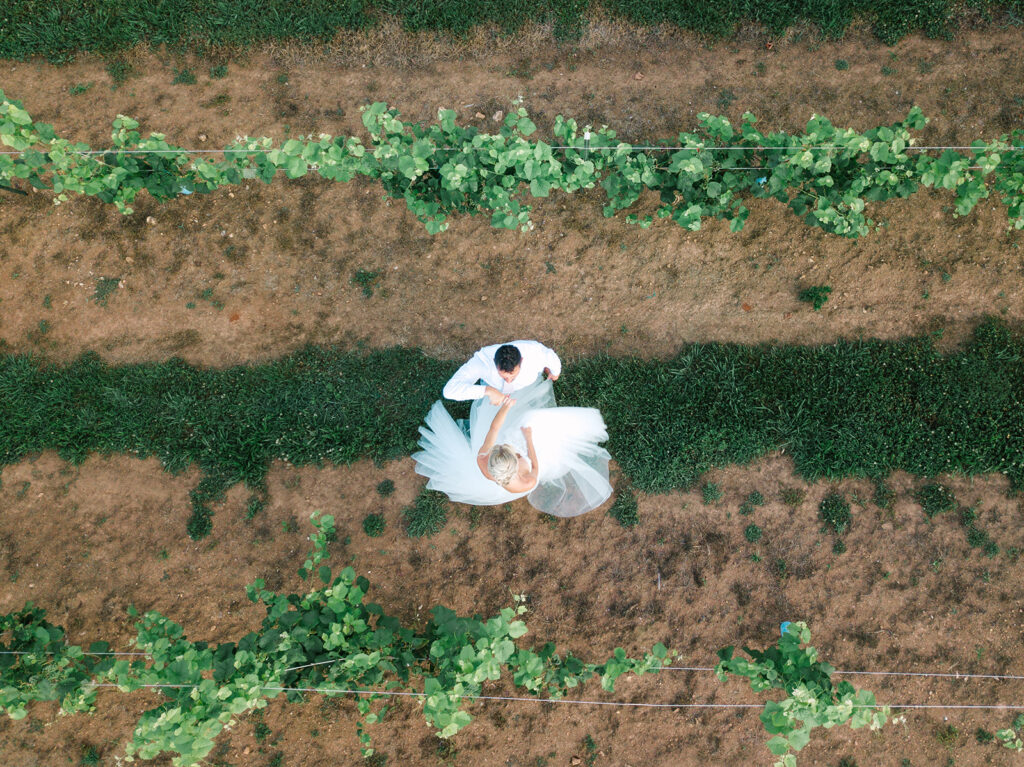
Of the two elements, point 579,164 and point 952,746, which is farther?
point 952,746

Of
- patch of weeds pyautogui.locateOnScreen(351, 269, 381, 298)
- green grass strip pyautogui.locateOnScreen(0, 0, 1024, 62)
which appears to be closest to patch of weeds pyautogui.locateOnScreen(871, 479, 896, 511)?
green grass strip pyautogui.locateOnScreen(0, 0, 1024, 62)

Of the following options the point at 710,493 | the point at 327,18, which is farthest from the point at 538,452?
the point at 327,18

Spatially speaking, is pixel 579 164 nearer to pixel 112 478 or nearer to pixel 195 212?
pixel 195 212

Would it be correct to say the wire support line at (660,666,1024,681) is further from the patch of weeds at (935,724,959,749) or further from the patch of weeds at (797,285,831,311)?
the patch of weeds at (797,285,831,311)

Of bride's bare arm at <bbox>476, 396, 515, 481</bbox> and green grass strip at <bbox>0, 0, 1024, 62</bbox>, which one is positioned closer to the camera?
bride's bare arm at <bbox>476, 396, 515, 481</bbox>

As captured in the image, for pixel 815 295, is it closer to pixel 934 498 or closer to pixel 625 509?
pixel 934 498

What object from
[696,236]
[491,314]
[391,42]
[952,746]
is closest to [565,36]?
[391,42]
